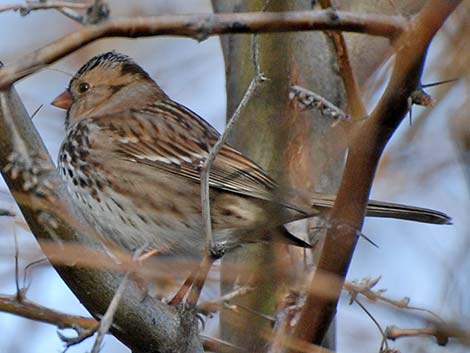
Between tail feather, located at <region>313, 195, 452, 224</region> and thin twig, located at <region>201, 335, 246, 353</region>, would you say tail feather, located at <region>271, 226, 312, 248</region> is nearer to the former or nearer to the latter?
tail feather, located at <region>313, 195, 452, 224</region>

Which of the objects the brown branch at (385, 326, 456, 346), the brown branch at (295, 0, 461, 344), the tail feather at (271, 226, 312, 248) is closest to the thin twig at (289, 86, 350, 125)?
the tail feather at (271, 226, 312, 248)

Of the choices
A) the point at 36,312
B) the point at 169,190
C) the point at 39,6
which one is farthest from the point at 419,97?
the point at 169,190

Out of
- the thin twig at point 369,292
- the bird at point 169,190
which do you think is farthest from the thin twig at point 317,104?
the thin twig at point 369,292

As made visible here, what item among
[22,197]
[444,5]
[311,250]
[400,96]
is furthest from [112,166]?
[444,5]

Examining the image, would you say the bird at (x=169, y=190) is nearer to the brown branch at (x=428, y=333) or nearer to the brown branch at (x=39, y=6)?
the brown branch at (x=428, y=333)

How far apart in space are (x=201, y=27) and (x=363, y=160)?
61 centimetres

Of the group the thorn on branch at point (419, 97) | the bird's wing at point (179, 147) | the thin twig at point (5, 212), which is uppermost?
the bird's wing at point (179, 147)

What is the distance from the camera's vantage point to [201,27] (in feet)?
6.21

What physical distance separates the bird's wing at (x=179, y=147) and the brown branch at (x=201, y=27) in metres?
1.60

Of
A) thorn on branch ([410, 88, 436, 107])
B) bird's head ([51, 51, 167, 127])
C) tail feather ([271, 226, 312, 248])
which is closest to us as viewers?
thorn on branch ([410, 88, 436, 107])

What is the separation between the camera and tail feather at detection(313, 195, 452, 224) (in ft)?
11.1

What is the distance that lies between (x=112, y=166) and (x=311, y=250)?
91 cm

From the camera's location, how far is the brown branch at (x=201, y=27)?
178 cm

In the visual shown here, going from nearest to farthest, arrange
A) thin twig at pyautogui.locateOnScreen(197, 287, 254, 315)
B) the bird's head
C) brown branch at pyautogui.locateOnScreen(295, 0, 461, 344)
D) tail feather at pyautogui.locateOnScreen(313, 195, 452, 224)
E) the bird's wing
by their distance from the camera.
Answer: brown branch at pyautogui.locateOnScreen(295, 0, 461, 344)
thin twig at pyautogui.locateOnScreen(197, 287, 254, 315)
tail feather at pyautogui.locateOnScreen(313, 195, 452, 224)
the bird's wing
the bird's head
